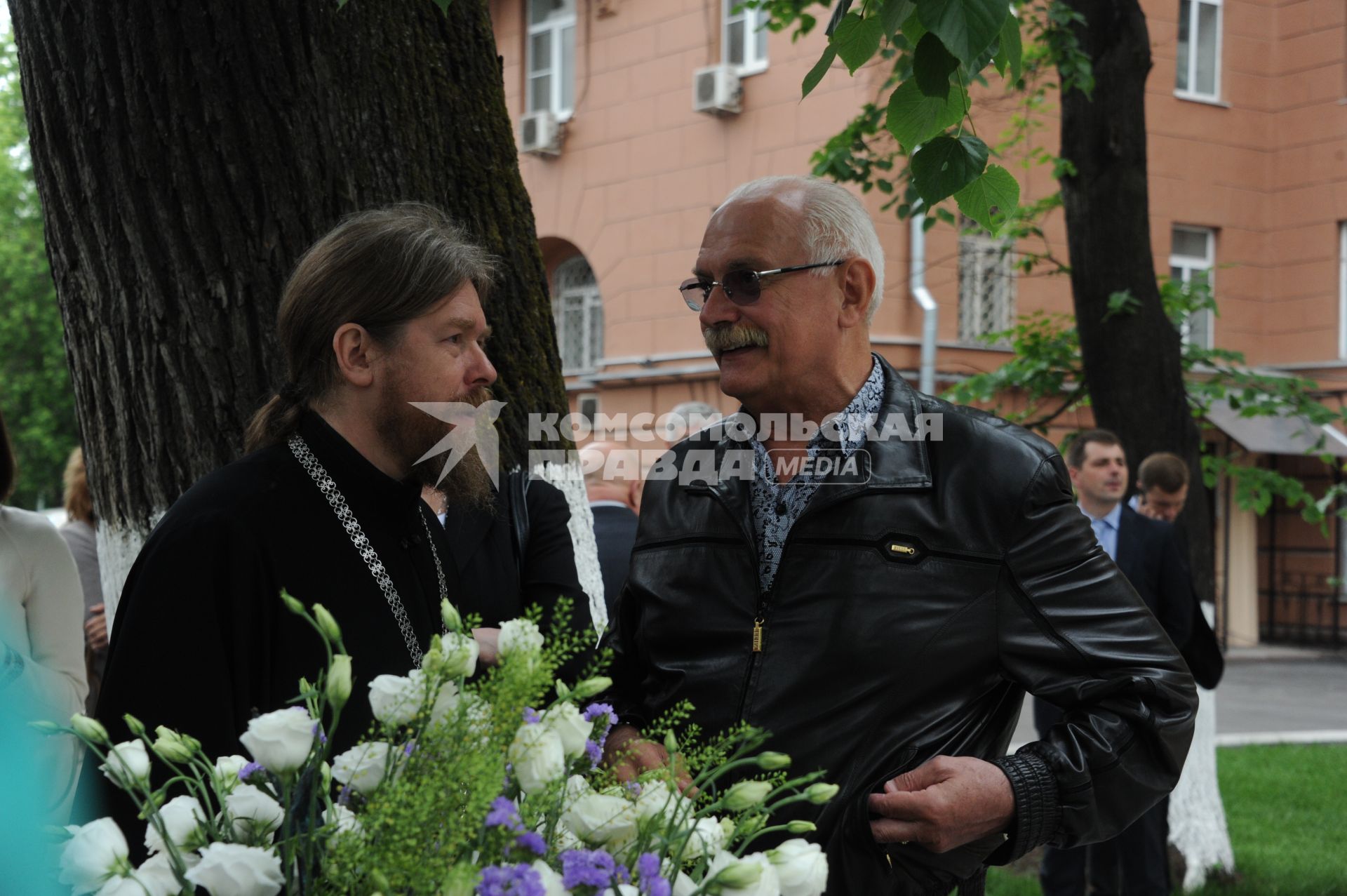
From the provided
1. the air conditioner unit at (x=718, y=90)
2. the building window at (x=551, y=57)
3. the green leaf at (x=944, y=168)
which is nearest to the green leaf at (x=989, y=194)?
the green leaf at (x=944, y=168)

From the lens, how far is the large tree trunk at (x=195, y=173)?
3244 millimetres

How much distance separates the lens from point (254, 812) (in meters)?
1.40

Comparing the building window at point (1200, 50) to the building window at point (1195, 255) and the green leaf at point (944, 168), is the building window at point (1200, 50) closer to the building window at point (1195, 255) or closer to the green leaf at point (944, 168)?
the building window at point (1195, 255)

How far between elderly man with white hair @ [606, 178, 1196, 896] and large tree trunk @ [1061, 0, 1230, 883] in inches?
205

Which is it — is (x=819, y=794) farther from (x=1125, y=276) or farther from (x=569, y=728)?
(x=1125, y=276)

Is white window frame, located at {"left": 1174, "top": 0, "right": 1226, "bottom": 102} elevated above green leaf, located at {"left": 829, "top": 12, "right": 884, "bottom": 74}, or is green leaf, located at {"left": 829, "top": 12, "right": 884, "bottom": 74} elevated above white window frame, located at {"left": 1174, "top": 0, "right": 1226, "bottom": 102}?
white window frame, located at {"left": 1174, "top": 0, "right": 1226, "bottom": 102}

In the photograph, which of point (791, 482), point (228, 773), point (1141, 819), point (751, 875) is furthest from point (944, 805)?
point (1141, 819)

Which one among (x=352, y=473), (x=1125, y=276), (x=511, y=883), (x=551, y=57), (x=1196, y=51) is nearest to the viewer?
(x=511, y=883)

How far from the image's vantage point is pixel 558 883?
130 cm

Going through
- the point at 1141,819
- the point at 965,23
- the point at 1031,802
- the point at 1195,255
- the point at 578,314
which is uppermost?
the point at 1195,255

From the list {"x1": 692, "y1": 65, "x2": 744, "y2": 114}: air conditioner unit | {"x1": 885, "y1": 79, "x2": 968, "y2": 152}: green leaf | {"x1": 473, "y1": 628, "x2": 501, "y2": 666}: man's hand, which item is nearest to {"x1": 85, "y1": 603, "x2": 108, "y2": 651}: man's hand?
{"x1": 473, "y1": 628, "x2": 501, "y2": 666}: man's hand

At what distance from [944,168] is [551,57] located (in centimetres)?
1853

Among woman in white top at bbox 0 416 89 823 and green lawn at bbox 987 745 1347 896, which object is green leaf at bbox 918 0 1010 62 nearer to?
woman in white top at bbox 0 416 89 823

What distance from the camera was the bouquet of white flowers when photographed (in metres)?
1.31
